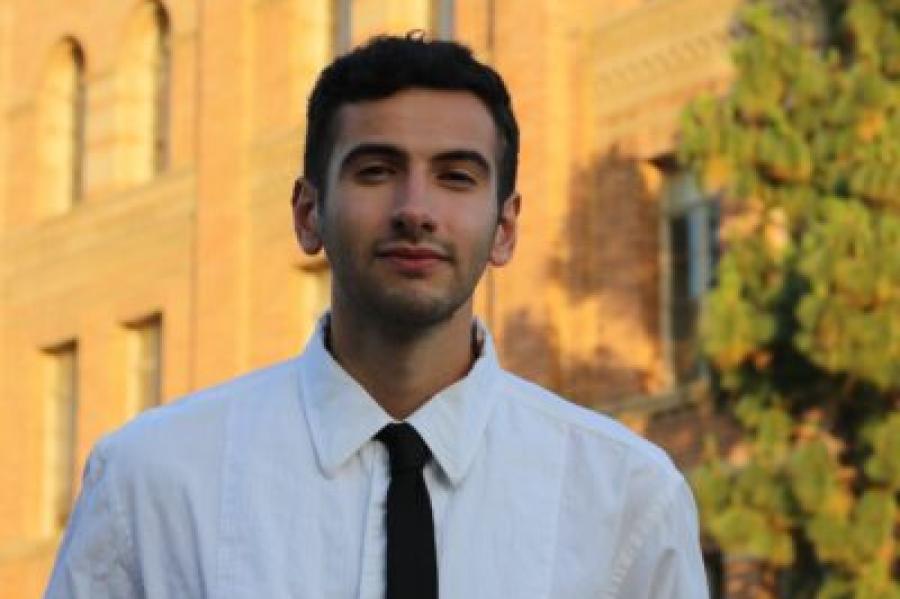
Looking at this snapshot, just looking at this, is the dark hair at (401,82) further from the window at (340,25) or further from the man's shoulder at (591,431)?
the window at (340,25)

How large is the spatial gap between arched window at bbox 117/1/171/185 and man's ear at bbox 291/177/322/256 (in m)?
30.1

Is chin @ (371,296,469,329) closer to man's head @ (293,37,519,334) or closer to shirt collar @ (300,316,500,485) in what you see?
man's head @ (293,37,519,334)

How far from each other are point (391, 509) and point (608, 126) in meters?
22.9

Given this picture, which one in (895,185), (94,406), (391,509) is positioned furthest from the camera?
(94,406)

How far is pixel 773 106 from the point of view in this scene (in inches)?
744

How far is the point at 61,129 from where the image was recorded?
120ft

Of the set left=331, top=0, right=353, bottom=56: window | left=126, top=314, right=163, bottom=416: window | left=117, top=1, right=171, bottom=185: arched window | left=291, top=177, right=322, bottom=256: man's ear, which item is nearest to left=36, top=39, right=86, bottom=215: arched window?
left=117, top=1, right=171, bottom=185: arched window

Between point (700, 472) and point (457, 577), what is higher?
point (457, 577)

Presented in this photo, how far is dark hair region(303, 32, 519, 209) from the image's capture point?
4277 millimetres

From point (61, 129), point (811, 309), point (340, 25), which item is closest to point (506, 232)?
point (811, 309)

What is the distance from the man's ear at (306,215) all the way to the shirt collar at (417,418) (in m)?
0.19

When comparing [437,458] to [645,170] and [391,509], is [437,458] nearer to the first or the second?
[391,509]

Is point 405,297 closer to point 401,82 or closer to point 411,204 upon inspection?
point 411,204

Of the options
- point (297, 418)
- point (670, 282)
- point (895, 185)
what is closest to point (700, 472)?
point (895, 185)
